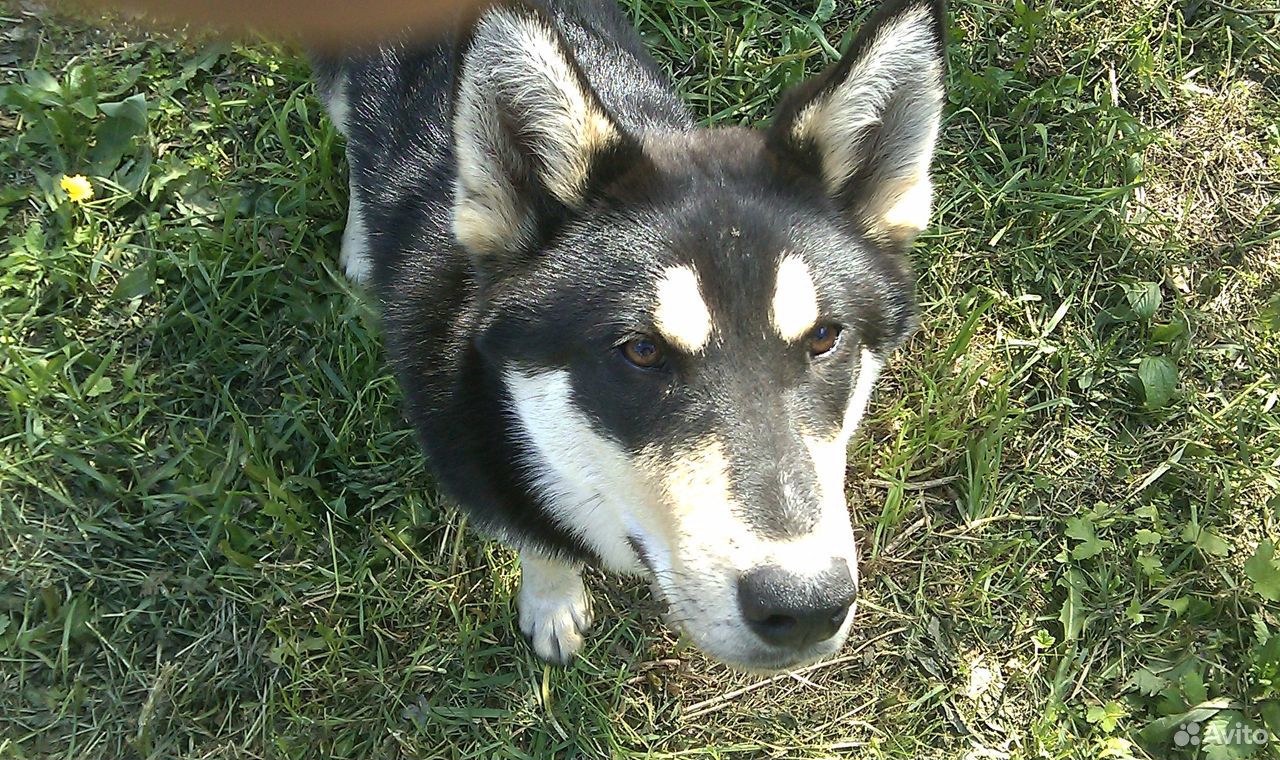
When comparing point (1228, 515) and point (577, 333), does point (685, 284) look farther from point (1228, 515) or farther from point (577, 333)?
point (1228, 515)

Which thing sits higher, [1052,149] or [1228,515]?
[1052,149]

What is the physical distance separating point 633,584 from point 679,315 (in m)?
1.54

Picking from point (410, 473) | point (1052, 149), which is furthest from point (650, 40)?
point (410, 473)

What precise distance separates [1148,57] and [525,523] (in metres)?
3.23

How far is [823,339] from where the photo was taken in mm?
2219

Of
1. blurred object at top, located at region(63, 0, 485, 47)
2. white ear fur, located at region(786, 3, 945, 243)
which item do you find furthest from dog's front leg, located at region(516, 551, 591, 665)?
blurred object at top, located at region(63, 0, 485, 47)

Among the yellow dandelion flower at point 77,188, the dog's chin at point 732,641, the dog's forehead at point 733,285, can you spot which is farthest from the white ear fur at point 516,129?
the yellow dandelion flower at point 77,188

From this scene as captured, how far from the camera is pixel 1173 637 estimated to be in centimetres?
334

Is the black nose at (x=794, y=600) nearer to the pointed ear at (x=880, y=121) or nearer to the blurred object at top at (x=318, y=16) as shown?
the pointed ear at (x=880, y=121)

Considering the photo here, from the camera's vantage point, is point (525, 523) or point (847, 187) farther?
point (525, 523)

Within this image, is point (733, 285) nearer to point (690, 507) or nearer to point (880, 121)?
point (690, 507)

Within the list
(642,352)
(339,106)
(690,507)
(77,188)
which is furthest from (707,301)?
(77,188)

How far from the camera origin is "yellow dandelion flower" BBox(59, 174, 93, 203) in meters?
3.63

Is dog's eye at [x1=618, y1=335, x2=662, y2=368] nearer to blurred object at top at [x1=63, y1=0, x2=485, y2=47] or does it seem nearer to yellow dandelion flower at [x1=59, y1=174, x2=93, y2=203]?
blurred object at top at [x1=63, y1=0, x2=485, y2=47]
